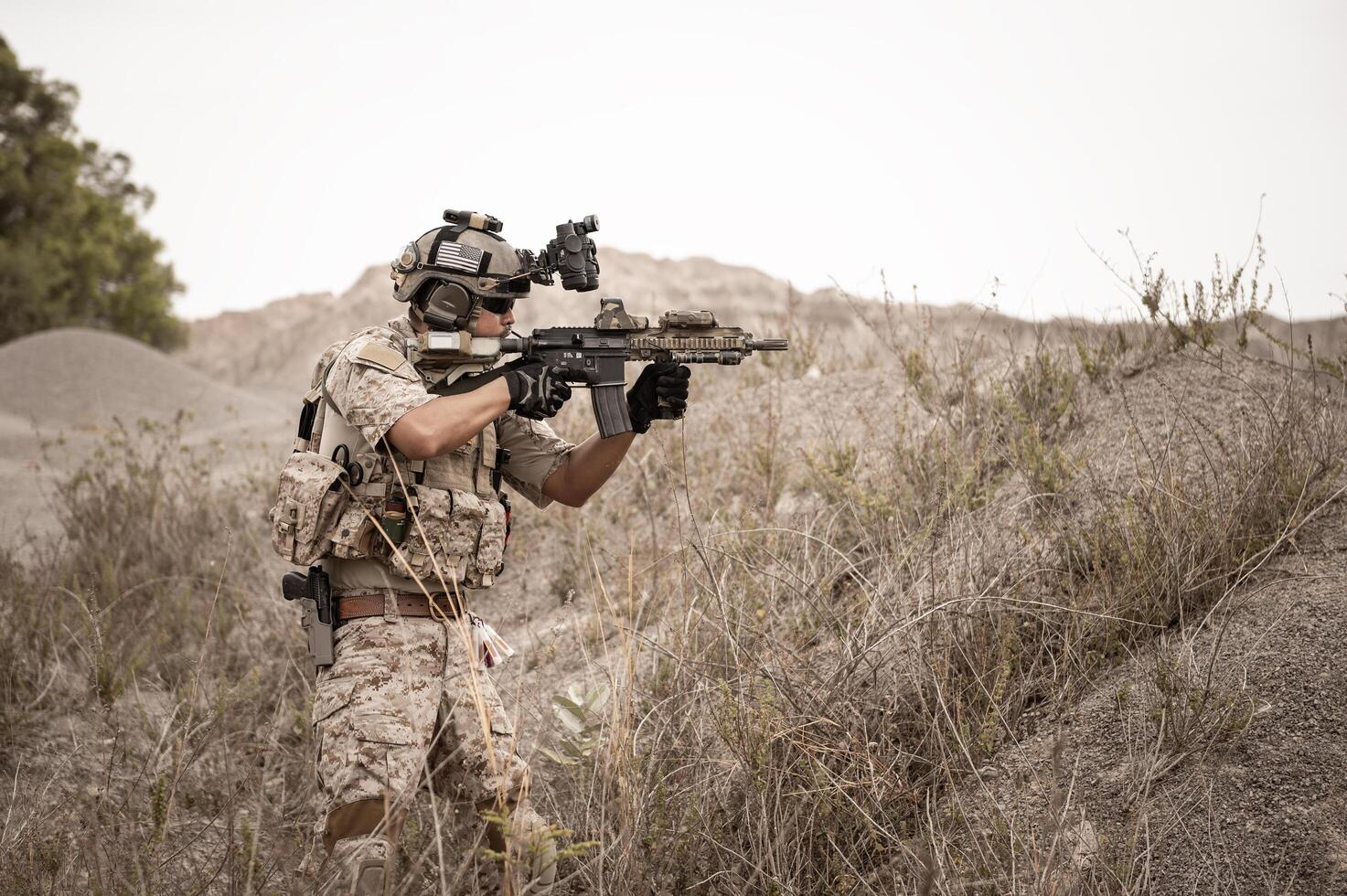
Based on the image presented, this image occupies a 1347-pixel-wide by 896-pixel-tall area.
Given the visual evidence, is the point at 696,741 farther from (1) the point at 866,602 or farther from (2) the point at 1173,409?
(2) the point at 1173,409

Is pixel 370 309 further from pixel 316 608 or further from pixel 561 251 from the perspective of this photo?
pixel 316 608

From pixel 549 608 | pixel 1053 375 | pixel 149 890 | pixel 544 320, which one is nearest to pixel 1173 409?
pixel 1053 375

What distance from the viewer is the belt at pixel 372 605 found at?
2943 mm

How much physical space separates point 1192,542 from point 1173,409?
1512mm

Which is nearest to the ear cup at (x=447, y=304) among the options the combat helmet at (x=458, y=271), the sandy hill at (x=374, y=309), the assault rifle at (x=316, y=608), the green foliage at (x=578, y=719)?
the combat helmet at (x=458, y=271)

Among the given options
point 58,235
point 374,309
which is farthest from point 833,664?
point 374,309

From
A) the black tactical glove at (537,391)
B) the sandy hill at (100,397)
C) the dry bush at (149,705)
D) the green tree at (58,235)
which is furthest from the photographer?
the green tree at (58,235)

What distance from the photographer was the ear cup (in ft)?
10.0

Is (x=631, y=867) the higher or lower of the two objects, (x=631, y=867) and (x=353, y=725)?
the lower

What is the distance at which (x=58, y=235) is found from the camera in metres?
24.5

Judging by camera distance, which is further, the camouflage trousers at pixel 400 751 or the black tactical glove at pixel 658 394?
the black tactical glove at pixel 658 394

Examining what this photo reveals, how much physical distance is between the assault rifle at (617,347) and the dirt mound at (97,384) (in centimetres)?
1295

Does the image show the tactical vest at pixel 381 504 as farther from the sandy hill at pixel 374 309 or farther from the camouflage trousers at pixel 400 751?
the sandy hill at pixel 374 309

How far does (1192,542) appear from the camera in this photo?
11.2ft
